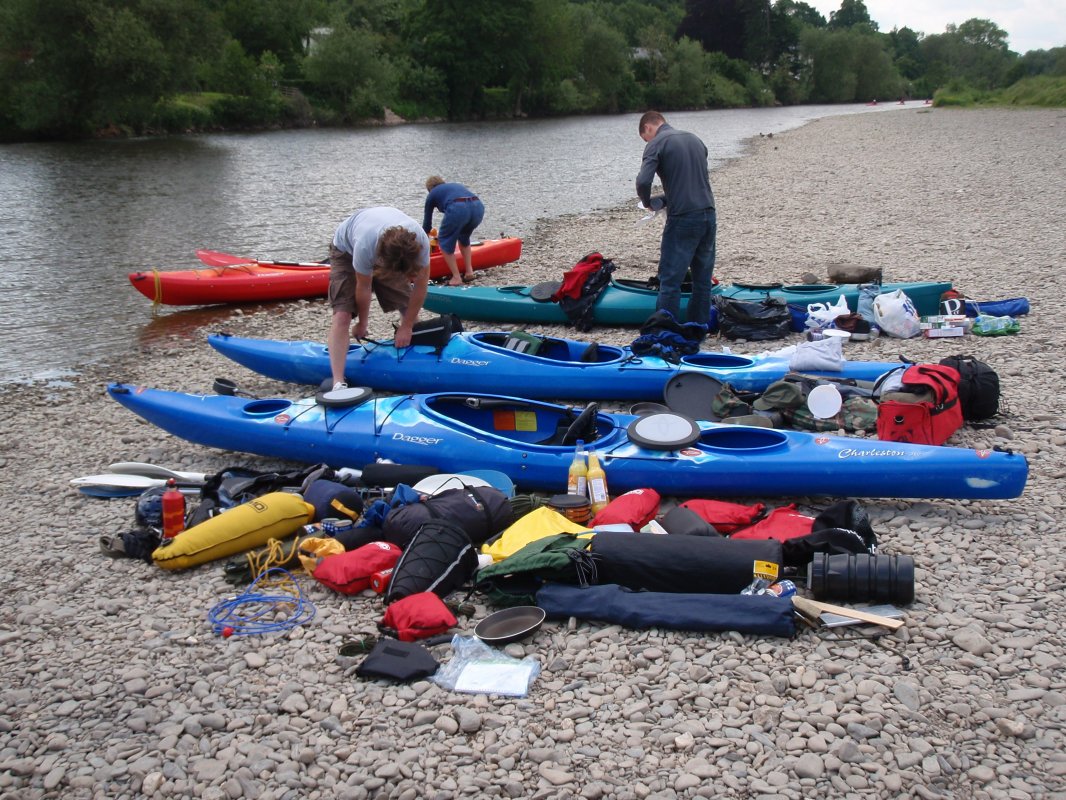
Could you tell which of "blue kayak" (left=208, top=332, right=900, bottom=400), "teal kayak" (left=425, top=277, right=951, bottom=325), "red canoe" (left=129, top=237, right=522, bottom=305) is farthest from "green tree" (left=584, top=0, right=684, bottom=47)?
"blue kayak" (left=208, top=332, right=900, bottom=400)

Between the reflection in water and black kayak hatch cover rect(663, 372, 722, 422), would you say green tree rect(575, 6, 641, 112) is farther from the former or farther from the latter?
black kayak hatch cover rect(663, 372, 722, 422)

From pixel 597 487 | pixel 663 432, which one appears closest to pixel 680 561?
pixel 597 487

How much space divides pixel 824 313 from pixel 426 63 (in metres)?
48.4

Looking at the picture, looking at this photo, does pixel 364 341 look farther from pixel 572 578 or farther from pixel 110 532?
pixel 572 578

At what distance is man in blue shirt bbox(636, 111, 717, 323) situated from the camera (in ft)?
21.7

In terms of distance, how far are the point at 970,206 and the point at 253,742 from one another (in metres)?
13.5

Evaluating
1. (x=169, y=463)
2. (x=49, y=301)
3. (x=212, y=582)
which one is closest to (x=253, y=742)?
(x=212, y=582)

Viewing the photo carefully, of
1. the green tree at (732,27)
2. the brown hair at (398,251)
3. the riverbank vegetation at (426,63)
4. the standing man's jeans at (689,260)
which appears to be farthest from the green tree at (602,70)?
the brown hair at (398,251)

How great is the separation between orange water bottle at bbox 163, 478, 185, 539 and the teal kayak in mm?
4367

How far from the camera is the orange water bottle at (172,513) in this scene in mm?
→ 4316

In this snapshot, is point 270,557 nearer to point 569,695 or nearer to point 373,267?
point 569,695

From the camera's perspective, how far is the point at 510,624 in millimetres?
3541

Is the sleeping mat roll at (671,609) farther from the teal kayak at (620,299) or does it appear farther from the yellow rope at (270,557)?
the teal kayak at (620,299)

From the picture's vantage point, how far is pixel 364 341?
6.64 metres
